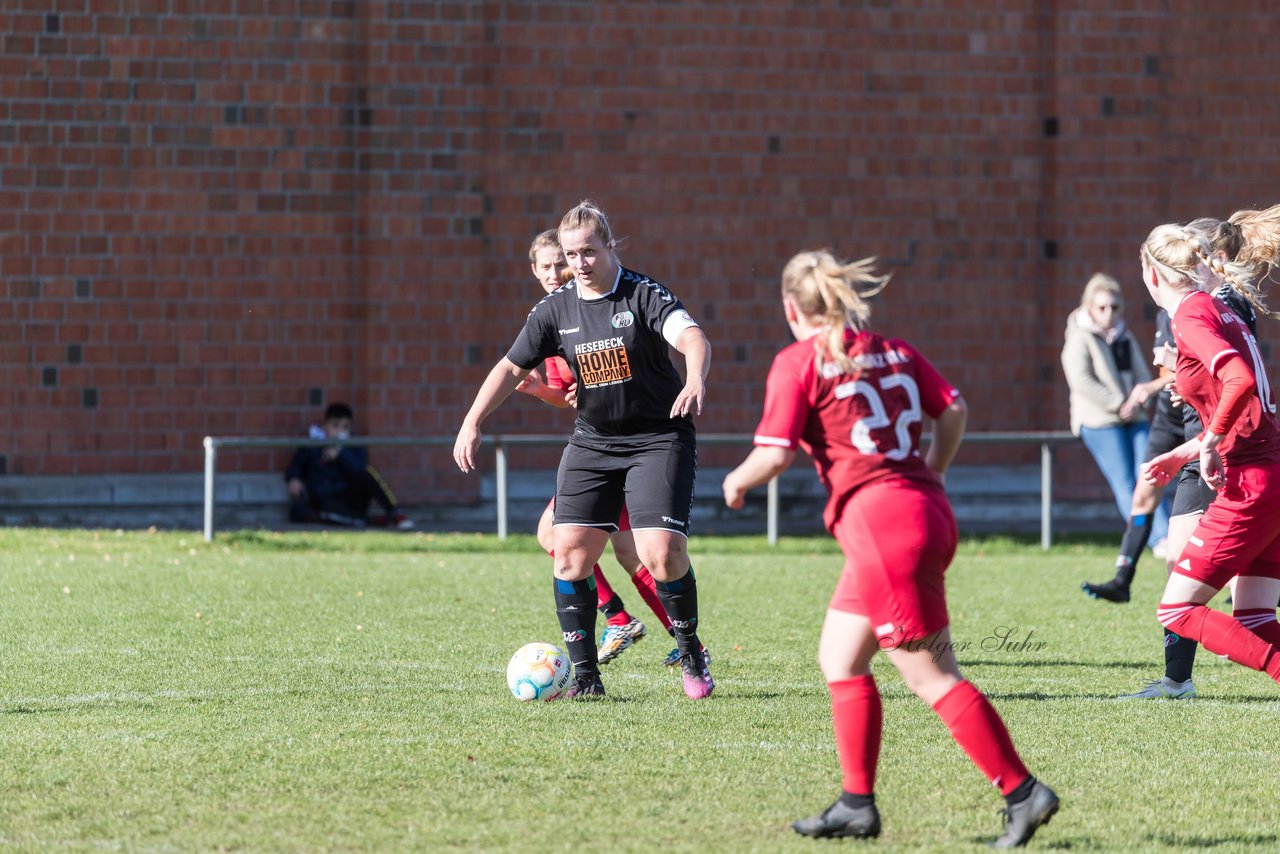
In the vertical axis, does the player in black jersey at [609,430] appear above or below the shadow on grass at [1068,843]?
above

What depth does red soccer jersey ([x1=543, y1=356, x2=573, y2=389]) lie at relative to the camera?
7.71 m

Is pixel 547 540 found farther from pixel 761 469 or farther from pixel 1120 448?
pixel 1120 448

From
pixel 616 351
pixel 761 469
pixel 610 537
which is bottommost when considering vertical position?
pixel 610 537

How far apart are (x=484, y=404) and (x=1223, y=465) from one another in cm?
284

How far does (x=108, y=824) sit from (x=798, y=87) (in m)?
13.0

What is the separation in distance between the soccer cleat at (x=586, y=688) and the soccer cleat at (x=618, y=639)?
2.76ft

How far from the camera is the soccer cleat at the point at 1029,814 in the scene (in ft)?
14.7

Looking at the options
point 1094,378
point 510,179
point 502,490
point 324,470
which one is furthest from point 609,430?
point 510,179

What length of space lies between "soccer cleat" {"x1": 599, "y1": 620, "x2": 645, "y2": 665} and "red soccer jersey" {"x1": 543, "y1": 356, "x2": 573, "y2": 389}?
1182 mm

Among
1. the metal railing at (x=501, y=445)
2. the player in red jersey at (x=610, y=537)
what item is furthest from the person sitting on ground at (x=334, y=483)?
the player in red jersey at (x=610, y=537)

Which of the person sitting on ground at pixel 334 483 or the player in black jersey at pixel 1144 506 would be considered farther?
the person sitting on ground at pixel 334 483

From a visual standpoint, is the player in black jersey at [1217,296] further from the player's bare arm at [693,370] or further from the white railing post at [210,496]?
the white railing post at [210,496]

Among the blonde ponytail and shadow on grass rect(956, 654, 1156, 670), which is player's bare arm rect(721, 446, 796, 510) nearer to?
the blonde ponytail

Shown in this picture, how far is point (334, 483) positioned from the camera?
1529cm
